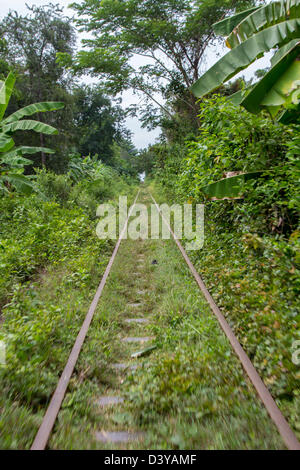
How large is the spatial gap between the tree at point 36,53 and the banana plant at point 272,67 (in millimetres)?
14805

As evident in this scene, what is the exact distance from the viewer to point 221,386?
2490 mm

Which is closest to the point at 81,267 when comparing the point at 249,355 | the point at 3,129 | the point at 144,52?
the point at 249,355

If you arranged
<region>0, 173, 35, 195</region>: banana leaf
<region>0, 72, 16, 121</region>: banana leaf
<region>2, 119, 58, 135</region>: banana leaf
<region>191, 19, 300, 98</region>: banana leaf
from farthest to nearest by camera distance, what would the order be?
<region>2, 119, 58, 135</region>: banana leaf < <region>0, 173, 35, 195</region>: banana leaf < <region>0, 72, 16, 121</region>: banana leaf < <region>191, 19, 300, 98</region>: banana leaf

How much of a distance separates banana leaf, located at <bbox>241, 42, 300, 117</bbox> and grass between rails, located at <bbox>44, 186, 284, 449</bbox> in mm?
2815

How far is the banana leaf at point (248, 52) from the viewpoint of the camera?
13.7 ft

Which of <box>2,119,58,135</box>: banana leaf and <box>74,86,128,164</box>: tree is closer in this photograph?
<box>2,119,58,135</box>: banana leaf

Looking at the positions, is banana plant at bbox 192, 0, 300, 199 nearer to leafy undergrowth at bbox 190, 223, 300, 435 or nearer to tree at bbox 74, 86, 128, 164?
leafy undergrowth at bbox 190, 223, 300, 435

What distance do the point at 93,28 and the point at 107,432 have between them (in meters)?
15.8

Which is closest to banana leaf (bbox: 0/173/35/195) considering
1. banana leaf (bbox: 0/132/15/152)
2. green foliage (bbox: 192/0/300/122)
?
banana leaf (bbox: 0/132/15/152)

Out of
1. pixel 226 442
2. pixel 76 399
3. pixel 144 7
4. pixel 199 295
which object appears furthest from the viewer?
pixel 144 7

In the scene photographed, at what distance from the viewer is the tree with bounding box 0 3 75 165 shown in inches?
684

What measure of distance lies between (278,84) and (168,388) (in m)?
3.87

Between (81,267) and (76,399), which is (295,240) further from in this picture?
(81,267)

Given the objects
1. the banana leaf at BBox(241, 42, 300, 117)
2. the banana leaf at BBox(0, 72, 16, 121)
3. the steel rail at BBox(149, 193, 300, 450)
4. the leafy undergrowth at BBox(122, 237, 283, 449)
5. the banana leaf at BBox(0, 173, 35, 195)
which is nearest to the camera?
the steel rail at BBox(149, 193, 300, 450)
